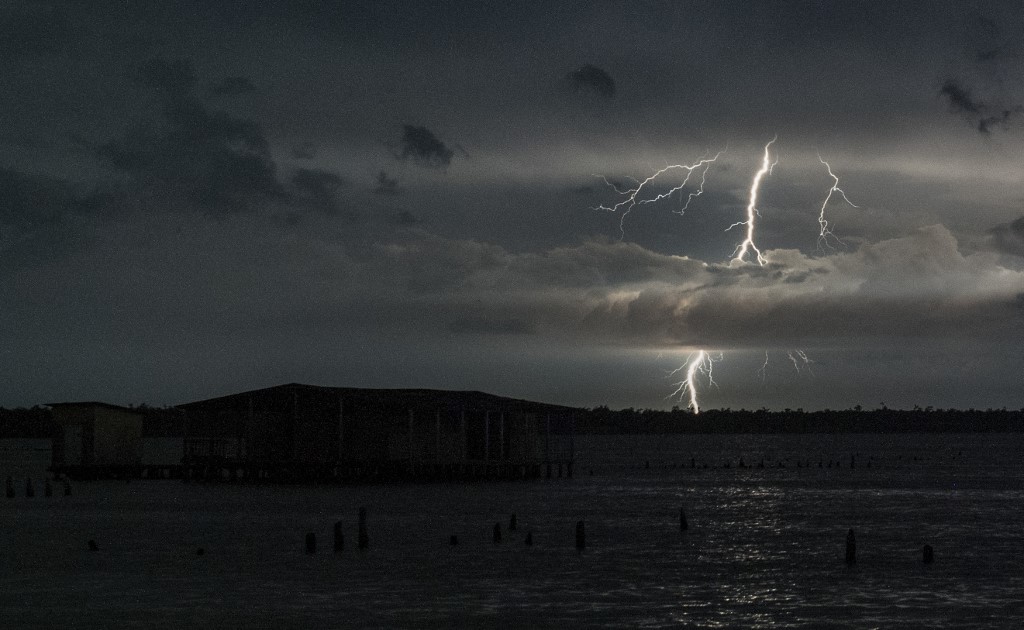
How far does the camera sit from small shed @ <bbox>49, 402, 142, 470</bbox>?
291 ft

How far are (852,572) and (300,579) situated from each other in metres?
17.2

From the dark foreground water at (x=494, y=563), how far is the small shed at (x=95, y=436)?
1203 cm

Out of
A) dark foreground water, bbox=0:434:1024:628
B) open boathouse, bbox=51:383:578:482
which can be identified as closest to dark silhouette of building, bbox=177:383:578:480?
open boathouse, bbox=51:383:578:482

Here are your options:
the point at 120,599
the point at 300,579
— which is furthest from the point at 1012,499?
the point at 120,599

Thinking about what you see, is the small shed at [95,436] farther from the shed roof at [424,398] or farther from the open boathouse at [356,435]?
the shed roof at [424,398]

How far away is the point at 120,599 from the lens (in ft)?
112

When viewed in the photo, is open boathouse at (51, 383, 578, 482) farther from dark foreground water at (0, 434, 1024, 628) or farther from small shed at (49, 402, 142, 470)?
dark foreground water at (0, 434, 1024, 628)

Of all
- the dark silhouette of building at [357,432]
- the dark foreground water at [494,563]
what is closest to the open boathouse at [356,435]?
the dark silhouette of building at [357,432]

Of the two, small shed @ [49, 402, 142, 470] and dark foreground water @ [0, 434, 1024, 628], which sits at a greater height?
small shed @ [49, 402, 142, 470]

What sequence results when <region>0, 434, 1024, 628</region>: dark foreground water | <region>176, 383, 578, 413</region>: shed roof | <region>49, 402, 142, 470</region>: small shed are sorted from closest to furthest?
<region>0, 434, 1024, 628</region>: dark foreground water
<region>176, 383, 578, 413</region>: shed roof
<region>49, 402, 142, 470</region>: small shed

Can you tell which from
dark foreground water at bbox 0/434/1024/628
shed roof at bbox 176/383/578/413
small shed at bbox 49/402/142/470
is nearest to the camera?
dark foreground water at bbox 0/434/1024/628

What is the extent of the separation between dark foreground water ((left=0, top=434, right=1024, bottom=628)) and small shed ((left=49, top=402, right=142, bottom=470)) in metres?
12.0

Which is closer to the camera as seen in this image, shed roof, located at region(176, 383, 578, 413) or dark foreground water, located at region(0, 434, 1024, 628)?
dark foreground water, located at region(0, 434, 1024, 628)

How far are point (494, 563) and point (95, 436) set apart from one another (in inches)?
2219
